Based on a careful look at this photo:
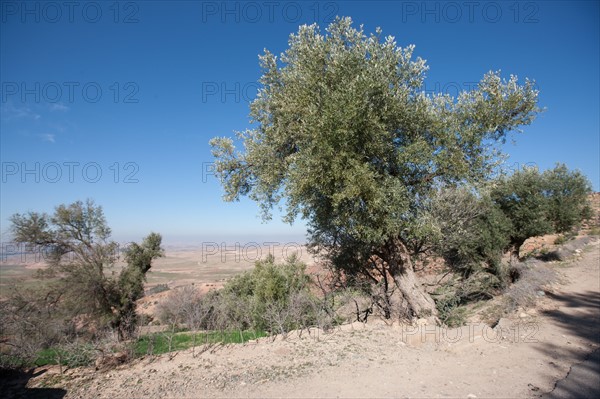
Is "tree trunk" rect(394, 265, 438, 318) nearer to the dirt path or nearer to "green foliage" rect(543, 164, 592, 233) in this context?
the dirt path

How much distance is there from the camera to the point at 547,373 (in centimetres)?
591

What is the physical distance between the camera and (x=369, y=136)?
27.1ft

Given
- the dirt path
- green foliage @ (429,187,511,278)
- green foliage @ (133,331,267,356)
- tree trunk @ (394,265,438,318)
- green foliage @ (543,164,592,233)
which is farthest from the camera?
green foliage @ (543,164,592,233)

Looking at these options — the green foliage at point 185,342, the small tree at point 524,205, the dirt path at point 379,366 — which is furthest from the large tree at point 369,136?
the small tree at point 524,205

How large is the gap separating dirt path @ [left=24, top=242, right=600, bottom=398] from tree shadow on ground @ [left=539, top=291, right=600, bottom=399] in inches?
1.7

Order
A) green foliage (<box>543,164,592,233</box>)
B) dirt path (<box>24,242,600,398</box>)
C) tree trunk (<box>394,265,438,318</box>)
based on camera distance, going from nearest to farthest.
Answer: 1. dirt path (<box>24,242,600,398</box>)
2. tree trunk (<box>394,265,438,318</box>)
3. green foliage (<box>543,164,592,233</box>)

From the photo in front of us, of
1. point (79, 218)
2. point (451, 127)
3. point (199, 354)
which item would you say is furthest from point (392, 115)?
point (79, 218)

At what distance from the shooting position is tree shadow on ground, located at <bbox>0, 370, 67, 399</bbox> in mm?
6613

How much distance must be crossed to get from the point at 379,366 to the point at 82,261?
23.4 metres

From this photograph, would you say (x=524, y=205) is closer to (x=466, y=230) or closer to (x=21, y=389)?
(x=466, y=230)

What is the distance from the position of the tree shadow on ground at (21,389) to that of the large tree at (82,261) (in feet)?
43.8

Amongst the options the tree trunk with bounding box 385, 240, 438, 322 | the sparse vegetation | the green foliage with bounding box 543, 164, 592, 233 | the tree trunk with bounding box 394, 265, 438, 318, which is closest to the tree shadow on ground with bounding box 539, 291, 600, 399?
the tree trunk with bounding box 394, 265, 438, 318

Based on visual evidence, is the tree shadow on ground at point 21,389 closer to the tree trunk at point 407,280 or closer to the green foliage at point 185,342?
the green foliage at point 185,342

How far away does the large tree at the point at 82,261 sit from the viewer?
20812mm
